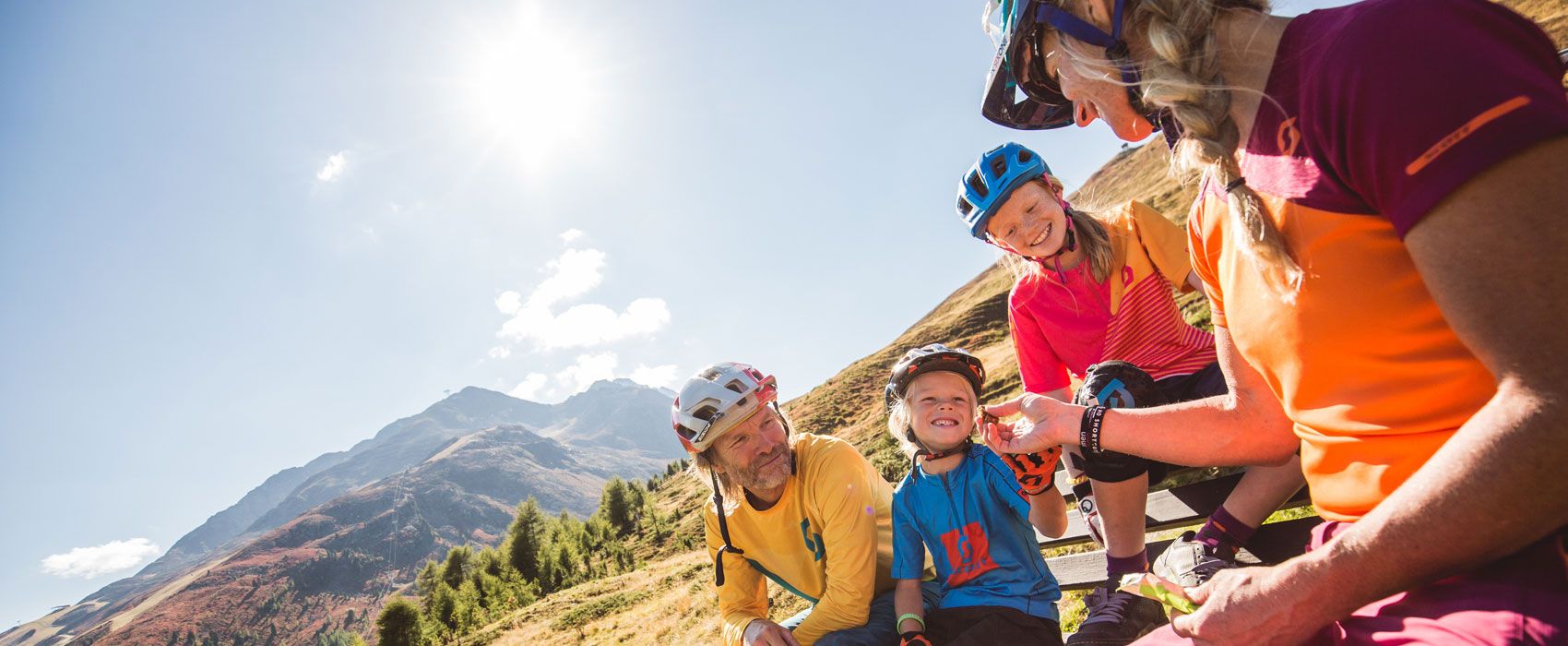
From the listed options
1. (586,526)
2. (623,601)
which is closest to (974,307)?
(586,526)

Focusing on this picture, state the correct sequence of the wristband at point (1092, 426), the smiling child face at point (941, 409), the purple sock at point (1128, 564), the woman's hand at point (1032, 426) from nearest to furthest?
the wristband at point (1092, 426) → the woman's hand at point (1032, 426) → the purple sock at point (1128, 564) → the smiling child face at point (941, 409)

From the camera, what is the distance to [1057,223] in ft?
15.4

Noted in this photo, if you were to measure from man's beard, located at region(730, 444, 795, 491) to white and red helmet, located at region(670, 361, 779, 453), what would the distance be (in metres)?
0.38

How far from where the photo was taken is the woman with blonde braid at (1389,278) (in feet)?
3.89

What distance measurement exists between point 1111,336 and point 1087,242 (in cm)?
66

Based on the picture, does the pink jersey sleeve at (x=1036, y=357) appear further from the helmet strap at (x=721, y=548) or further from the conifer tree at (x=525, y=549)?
the conifer tree at (x=525, y=549)

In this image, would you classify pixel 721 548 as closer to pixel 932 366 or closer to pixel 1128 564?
pixel 932 366

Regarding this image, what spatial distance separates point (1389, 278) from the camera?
150 cm

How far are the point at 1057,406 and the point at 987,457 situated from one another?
135 centimetres

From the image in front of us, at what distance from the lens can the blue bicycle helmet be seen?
15.7 feet

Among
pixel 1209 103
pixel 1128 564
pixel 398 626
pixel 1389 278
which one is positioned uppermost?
pixel 1209 103

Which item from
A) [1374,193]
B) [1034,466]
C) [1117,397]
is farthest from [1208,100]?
[1034,466]

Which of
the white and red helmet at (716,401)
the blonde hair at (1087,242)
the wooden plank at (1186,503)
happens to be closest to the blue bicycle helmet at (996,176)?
the blonde hair at (1087,242)

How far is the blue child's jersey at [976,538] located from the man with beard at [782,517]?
302 millimetres
